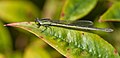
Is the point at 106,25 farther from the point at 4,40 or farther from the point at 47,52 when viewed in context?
the point at 4,40

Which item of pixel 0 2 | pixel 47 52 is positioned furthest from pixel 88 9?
pixel 0 2

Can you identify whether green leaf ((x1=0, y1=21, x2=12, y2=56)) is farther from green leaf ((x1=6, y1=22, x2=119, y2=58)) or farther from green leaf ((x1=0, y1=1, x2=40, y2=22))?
green leaf ((x1=6, y1=22, x2=119, y2=58))

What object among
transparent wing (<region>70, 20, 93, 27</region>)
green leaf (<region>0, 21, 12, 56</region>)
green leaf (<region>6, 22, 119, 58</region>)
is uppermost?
green leaf (<region>6, 22, 119, 58</region>)

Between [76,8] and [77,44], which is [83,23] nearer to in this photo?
[76,8]

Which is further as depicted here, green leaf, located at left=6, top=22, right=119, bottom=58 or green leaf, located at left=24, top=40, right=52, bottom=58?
green leaf, located at left=24, top=40, right=52, bottom=58

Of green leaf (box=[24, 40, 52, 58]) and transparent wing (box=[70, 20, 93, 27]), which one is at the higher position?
transparent wing (box=[70, 20, 93, 27])

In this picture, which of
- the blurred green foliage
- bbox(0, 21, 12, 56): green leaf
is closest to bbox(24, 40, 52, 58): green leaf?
the blurred green foliage

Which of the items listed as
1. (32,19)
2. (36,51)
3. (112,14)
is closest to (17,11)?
(32,19)

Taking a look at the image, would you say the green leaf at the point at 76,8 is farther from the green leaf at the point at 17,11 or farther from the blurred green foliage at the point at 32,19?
the green leaf at the point at 17,11
